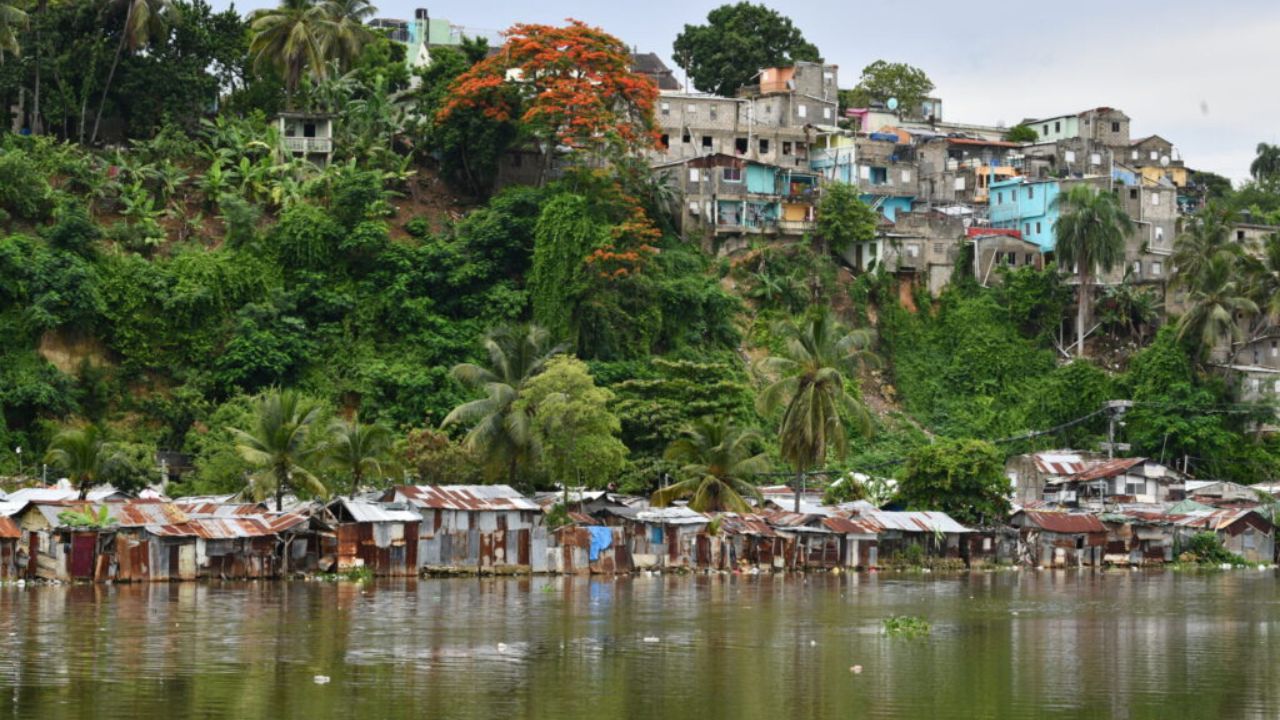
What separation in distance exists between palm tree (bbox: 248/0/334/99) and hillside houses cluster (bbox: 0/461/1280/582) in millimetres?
24507

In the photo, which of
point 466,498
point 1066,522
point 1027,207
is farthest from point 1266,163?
point 466,498

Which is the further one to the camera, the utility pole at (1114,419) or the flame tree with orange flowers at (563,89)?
the utility pole at (1114,419)

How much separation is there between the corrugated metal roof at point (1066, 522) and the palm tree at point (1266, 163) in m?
56.9

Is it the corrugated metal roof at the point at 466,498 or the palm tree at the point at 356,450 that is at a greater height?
the palm tree at the point at 356,450

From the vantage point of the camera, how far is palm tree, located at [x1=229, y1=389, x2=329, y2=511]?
54.0 m

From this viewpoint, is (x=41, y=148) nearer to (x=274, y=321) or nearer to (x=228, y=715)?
(x=274, y=321)

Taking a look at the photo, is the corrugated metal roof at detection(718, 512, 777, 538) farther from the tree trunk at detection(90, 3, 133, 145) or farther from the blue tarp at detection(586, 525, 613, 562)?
the tree trunk at detection(90, 3, 133, 145)

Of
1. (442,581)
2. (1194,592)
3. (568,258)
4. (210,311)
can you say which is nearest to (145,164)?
(210,311)

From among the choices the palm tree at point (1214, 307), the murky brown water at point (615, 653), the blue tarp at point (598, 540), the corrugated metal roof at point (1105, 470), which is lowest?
the murky brown water at point (615, 653)

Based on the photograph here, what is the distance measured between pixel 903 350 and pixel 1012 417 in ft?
20.5

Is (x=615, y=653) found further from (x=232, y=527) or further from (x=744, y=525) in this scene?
(x=744, y=525)

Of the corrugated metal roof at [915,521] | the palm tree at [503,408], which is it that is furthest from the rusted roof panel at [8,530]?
the corrugated metal roof at [915,521]

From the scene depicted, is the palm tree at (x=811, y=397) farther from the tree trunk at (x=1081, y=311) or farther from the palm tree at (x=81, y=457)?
the tree trunk at (x=1081, y=311)

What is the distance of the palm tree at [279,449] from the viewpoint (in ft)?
177
